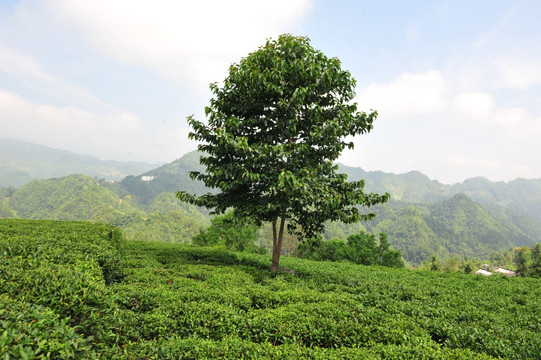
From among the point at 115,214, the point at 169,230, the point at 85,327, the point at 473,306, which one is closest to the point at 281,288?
the point at 85,327

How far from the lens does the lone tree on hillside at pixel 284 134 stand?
800 cm

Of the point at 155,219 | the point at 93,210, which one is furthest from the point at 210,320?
the point at 93,210

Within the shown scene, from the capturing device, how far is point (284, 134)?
8.95 metres

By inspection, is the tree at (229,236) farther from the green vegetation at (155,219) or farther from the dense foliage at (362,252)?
the green vegetation at (155,219)

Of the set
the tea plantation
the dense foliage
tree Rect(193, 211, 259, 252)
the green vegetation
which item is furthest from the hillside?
the tea plantation

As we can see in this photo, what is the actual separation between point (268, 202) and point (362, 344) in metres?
4.64

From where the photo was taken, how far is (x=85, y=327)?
3492 millimetres

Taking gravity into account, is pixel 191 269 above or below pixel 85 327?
below

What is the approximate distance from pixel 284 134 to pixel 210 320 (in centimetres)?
622

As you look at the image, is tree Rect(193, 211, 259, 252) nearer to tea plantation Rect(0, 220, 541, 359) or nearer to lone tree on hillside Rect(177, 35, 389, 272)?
lone tree on hillside Rect(177, 35, 389, 272)

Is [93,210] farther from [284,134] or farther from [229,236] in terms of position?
[284,134]

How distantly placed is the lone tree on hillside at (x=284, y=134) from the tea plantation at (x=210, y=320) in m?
2.69

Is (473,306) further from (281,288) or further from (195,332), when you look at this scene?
(195,332)

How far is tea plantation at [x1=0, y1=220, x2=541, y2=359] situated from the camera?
10.6 ft
